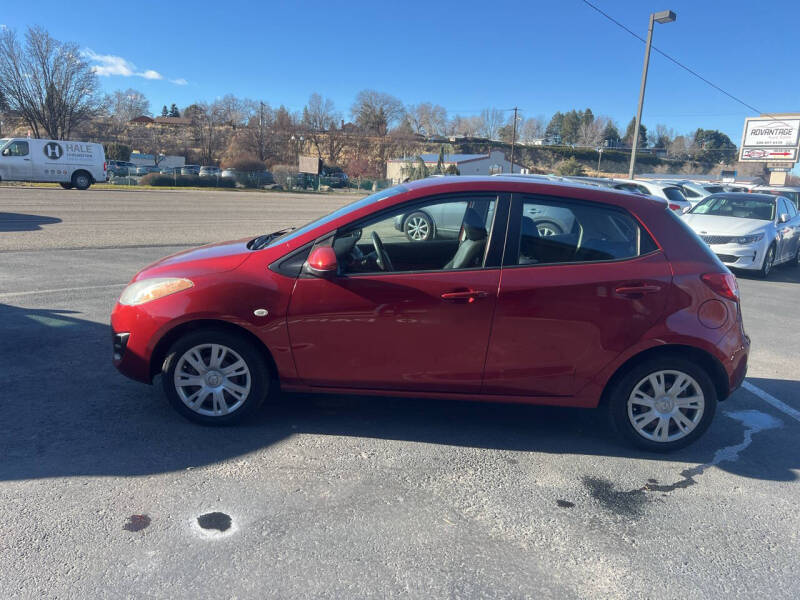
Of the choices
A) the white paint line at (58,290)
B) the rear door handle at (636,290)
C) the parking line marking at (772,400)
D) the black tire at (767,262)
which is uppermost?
the rear door handle at (636,290)

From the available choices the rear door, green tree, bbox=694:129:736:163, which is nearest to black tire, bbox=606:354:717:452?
the rear door

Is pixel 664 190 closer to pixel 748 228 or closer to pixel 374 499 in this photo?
pixel 748 228

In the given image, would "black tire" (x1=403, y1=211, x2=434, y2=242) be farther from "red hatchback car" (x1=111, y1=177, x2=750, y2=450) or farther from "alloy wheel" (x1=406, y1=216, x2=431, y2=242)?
"red hatchback car" (x1=111, y1=177, x2=750, y2=450)

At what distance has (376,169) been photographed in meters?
116

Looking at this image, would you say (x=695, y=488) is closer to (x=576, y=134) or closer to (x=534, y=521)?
(x=534, y=521)

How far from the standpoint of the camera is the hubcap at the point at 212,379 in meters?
3.99

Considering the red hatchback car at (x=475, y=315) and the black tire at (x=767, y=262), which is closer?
the red hatchback car at (x=475, y=315)

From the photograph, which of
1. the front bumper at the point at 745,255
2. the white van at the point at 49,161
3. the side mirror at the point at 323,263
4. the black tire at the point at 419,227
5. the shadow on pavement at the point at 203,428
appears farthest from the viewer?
the white van at the point at 49,161

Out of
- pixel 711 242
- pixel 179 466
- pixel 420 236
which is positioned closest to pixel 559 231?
pixel 420 236

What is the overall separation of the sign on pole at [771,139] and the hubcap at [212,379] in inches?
2163

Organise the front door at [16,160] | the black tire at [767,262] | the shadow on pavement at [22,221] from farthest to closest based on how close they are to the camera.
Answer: the front door at [16,160], the shadow on pavement at [22,221], the black tire at [767,262]

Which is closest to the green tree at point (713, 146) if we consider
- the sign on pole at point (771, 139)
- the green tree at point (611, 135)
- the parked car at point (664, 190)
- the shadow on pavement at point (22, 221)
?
the green tree at point (611, 135)

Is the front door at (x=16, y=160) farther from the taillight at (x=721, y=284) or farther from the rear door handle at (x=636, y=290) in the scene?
the taillight at (x=721, y=284)

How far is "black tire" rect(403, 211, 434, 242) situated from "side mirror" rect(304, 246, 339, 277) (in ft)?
2.56
